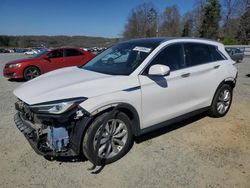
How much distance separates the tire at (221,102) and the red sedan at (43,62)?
6233 millimetres

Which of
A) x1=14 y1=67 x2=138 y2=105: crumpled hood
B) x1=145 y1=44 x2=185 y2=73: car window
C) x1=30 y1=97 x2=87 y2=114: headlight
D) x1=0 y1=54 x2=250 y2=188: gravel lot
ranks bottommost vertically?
x1=0 y1=54 x2=250 y2=188: gravel lot

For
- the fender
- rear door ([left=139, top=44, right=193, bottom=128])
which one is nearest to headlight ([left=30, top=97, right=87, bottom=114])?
the fender

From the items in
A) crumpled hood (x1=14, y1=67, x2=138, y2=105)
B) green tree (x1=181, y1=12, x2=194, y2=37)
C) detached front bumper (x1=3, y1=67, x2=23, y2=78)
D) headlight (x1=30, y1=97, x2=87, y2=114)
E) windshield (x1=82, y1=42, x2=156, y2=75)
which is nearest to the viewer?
headlight (x1=30, y1=97, x2=87, y2=114)

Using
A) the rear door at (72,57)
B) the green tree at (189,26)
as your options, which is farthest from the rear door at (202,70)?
the green tree at (189,26)

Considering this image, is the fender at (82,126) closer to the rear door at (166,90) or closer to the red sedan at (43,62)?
the rear door at (166,90)

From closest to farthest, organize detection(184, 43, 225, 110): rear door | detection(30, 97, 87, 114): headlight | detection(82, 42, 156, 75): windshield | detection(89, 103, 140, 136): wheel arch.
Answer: detection(30, 97, 87, 114): headlight → detection(89, 103, 140, 136): wheel arch → detection(82, 42, 156, 75): windshield → detection(184, 43, 225, 110): rear door

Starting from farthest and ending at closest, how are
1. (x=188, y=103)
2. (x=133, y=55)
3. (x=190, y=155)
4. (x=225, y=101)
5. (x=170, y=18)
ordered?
(x=170, y=18), (x=225, y=101), (x=188, y=103), (x=133, y=55), (x=190, y=155)

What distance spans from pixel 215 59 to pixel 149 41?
5.10 feet

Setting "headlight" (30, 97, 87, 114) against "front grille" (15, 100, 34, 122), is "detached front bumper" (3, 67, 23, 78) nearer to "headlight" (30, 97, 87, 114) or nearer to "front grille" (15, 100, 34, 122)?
"front grille" (15, 100, 34, 122)

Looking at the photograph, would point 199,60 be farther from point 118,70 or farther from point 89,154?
point 89,154

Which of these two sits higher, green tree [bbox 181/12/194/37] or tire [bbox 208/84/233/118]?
green tree [bbox 181/12/194/37]

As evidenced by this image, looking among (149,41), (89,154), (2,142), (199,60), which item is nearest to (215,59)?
(199,60)

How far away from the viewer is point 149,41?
14.2 feet

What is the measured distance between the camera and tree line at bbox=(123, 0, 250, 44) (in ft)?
169
